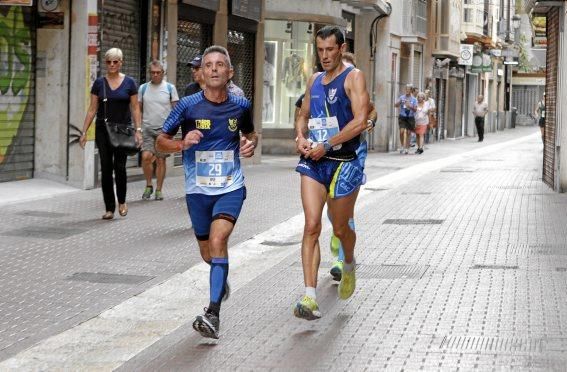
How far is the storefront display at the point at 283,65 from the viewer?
106 ft

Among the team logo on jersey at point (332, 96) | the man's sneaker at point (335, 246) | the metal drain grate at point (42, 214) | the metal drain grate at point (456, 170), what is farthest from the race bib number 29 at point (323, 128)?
the metal drain grate at point (456, 170)

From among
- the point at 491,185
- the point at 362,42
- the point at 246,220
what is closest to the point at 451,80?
the point at 362,42

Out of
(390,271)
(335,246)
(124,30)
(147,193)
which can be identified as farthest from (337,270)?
(124,30)

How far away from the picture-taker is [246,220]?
1488 centimetres

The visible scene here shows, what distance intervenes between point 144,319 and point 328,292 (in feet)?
5.28

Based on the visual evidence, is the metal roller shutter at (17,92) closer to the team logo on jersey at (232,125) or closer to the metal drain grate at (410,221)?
the metal drain grate at (410,221)

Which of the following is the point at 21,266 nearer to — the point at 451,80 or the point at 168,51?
the point at 168,51

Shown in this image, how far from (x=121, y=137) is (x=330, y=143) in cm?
612

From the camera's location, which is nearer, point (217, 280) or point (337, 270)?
point (217, 280)

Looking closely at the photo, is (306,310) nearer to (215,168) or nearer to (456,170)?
(215,168)

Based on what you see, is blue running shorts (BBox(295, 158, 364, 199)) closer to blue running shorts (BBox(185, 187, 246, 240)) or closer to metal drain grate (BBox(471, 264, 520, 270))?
blue running shorts (BBox(185, 187, 246, 240))

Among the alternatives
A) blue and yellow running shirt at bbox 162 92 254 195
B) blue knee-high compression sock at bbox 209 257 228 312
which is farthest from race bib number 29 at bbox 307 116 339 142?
blue knee-high compression sock at bbox 209 257 228 312

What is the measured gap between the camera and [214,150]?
26.3 feet

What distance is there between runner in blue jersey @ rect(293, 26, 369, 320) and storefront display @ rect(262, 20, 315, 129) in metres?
23.5
